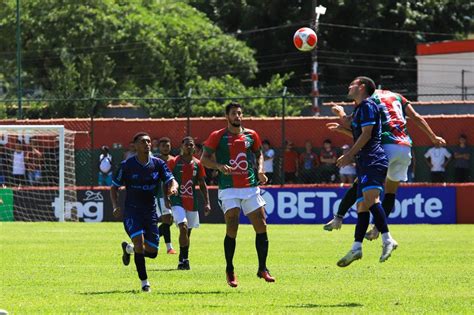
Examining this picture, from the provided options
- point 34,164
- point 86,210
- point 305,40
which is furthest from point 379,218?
point 34,164

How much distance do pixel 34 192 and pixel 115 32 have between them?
2305 cm

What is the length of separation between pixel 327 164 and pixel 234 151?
18271mm

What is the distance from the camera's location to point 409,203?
31.1 metres

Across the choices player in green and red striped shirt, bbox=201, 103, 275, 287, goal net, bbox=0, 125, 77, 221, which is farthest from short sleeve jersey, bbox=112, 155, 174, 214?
goal net, bbox=0, 125, 77, 221

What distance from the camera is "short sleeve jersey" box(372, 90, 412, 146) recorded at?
47.3 feet

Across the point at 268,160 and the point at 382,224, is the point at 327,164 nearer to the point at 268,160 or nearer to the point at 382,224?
the point at 268,160

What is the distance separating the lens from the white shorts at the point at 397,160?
47.5 feet

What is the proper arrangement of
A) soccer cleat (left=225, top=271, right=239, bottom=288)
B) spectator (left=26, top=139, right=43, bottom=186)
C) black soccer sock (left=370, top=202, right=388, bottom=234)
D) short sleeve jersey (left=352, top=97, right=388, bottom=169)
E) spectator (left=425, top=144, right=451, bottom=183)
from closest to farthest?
short sleeve jersey (left=352, top=97, right=388, bottom=169) → black soccer sock (left=370, top=202, right=388, bottom=234) → soccer cleat (left=225, top=271, right=239, bottom=288) → spectator (left=425, top=144, right=451, bottom=183) → spectator (left=26, top=139, right=43, bottom=186)

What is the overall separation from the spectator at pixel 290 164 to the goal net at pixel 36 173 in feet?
19.2

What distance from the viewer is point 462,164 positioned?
31.7 metres

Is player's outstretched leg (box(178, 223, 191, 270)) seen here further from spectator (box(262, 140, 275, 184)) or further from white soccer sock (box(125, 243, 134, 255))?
spectator (box(262, 140, 275, 184))

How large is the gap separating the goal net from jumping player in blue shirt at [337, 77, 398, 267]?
62.3 ft

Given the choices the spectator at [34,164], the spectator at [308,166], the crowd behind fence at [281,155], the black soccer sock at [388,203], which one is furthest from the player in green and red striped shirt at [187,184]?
the spectator at [34,164]

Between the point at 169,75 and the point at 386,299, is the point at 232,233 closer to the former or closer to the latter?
the point at 386,299
